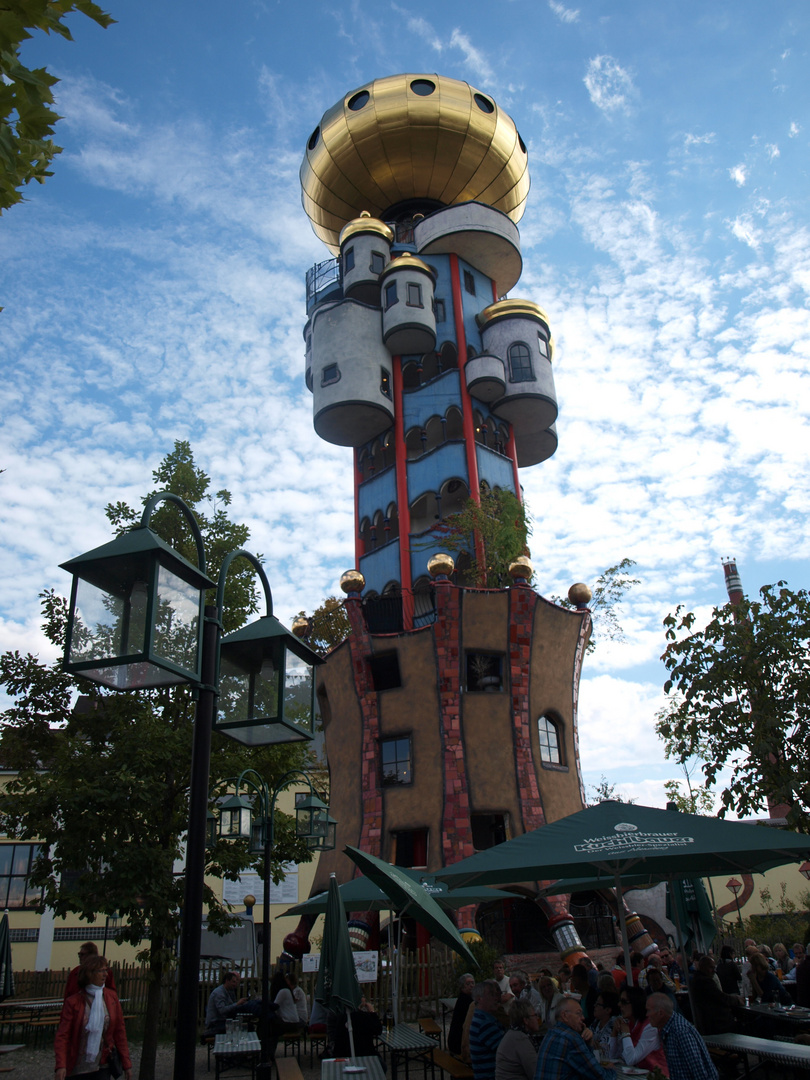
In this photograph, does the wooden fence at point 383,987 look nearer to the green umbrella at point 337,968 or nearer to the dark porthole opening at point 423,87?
the green umbrella at point 337,968

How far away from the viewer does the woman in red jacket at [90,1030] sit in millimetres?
6113

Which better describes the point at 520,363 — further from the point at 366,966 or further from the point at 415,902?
the point at 415,902

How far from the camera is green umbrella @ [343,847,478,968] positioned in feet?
26.3

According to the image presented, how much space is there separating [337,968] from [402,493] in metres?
18.3

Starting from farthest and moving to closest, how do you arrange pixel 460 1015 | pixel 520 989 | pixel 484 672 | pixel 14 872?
pixel 14 872 < pixel 484 672 < pixel 520 989 < pixel 460 1015

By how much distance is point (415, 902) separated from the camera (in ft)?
26.6

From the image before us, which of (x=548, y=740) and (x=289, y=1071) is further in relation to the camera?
(x=548, y=740)

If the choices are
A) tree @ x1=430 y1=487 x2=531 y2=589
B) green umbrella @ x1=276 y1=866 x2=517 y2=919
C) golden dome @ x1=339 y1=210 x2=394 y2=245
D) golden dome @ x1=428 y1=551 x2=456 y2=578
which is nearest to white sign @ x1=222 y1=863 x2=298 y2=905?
tree @ x1=430 y1=487 x2=531 y2=589

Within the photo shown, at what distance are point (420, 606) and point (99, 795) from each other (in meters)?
13.9

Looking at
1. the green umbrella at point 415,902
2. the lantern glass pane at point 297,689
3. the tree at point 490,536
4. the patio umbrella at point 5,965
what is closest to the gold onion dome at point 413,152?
the tree at point 490,536

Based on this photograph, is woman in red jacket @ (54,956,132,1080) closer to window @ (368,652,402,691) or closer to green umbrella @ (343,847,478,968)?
green umbrella @ (343,847,478,968)

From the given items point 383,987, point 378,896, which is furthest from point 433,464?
point 378,896

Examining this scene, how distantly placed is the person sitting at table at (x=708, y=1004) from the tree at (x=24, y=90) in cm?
935

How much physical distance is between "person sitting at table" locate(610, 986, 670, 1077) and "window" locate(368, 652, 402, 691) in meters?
15.9
